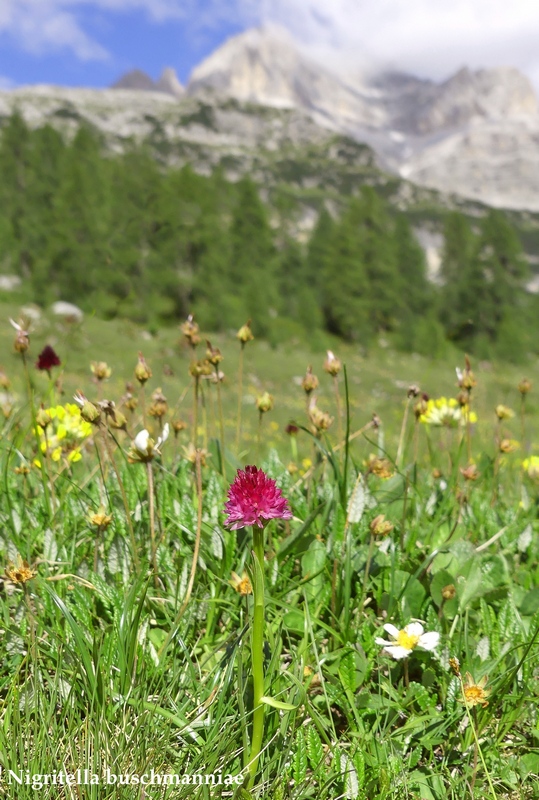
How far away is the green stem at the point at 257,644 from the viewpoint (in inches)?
40.3

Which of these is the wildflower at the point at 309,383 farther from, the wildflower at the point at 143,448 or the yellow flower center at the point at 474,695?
the yellow flower center at the point at 474,695

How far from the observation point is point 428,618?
1572 mm

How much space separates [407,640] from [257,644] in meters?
0.41

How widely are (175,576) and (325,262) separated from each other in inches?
1512

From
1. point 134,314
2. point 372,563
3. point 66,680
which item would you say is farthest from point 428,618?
point 134,314

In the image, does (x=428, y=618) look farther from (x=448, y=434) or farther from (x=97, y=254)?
(x=97, y=254)

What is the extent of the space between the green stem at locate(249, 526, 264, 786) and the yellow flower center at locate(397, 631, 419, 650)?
36 centimetres

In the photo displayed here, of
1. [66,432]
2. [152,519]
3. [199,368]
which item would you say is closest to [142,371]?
[199,368]

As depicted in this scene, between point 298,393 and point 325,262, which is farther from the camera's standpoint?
point 325,262

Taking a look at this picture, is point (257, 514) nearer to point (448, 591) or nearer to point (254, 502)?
point (254, 502)

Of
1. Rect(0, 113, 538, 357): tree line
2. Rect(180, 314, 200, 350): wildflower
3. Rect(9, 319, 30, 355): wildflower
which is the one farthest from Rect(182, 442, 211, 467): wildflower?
Rect(0, 113, 538, 357): tree line

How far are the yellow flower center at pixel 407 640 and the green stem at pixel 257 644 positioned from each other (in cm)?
36

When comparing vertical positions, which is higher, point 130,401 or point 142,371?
point 142,371

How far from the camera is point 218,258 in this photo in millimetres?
33781
